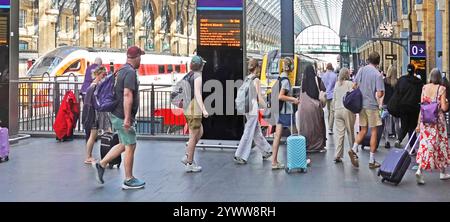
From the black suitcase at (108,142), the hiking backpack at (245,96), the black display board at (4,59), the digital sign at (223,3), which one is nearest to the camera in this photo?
the black suitcase at (108,142)

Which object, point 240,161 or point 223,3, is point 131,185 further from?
point 223,3

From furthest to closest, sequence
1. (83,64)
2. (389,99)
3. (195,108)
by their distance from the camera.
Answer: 1. (83,64)
2. (389,99)
3. (195,108)

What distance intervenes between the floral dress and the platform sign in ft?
13.1

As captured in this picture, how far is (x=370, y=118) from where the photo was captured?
8383 millimetres

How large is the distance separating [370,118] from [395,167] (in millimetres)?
1480

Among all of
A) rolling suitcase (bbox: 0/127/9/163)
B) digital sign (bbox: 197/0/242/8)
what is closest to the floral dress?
digital sign (bbox: 197/0/242/8)

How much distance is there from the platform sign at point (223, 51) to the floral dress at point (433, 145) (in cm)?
398

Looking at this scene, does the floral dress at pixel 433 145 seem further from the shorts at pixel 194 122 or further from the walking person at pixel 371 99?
the shorts at pixel 194 122

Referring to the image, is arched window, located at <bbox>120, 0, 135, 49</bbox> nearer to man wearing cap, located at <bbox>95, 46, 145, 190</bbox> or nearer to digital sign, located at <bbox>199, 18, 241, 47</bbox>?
digital sign, located at <bbox>199, 18, 241, 47</bbox>

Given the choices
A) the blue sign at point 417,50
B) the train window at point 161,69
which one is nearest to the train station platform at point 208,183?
the blue sign at point 417,50

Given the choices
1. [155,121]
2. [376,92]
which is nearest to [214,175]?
[376,92]

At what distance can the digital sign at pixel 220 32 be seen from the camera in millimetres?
10367

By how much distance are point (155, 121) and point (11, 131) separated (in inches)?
129

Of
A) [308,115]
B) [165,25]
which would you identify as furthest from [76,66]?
[165,25]
